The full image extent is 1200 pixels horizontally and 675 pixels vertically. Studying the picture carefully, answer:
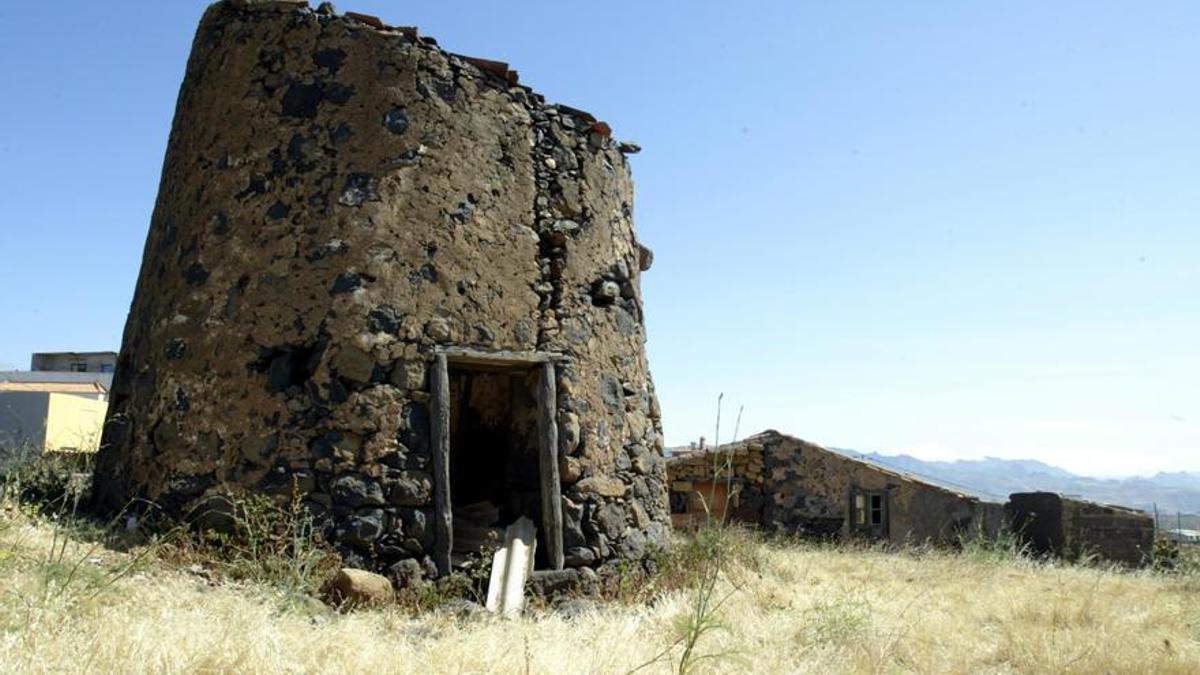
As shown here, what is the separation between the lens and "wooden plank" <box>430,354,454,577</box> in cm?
649

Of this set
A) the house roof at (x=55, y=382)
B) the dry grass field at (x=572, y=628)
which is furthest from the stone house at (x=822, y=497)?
the house roof at (x=55, y=382)

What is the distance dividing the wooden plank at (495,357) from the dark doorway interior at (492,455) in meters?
0.22

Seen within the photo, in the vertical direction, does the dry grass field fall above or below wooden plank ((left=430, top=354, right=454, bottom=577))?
below

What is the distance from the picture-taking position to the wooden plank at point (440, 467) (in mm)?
6491

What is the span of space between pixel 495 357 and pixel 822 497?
9897mm

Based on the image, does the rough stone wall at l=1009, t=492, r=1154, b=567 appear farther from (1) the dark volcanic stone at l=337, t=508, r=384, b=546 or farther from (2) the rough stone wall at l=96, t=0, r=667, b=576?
(1) the dark volcanic stone at l=337, t=508, r=384, b=546

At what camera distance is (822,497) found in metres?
15.5

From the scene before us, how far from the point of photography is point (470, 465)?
891 cm

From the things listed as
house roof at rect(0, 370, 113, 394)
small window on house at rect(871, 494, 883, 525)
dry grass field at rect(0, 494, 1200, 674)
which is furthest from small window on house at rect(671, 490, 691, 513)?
house roof at rect(0, 370, 113, 394)

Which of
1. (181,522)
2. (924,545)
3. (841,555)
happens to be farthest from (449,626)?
(924,545)

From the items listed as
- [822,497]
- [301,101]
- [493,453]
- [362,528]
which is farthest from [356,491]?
[822,497]

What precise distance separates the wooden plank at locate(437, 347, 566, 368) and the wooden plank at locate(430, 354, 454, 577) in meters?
0.11

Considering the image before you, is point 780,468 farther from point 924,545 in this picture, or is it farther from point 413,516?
point 413,516

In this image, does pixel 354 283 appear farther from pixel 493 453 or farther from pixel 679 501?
pixel 679 501
